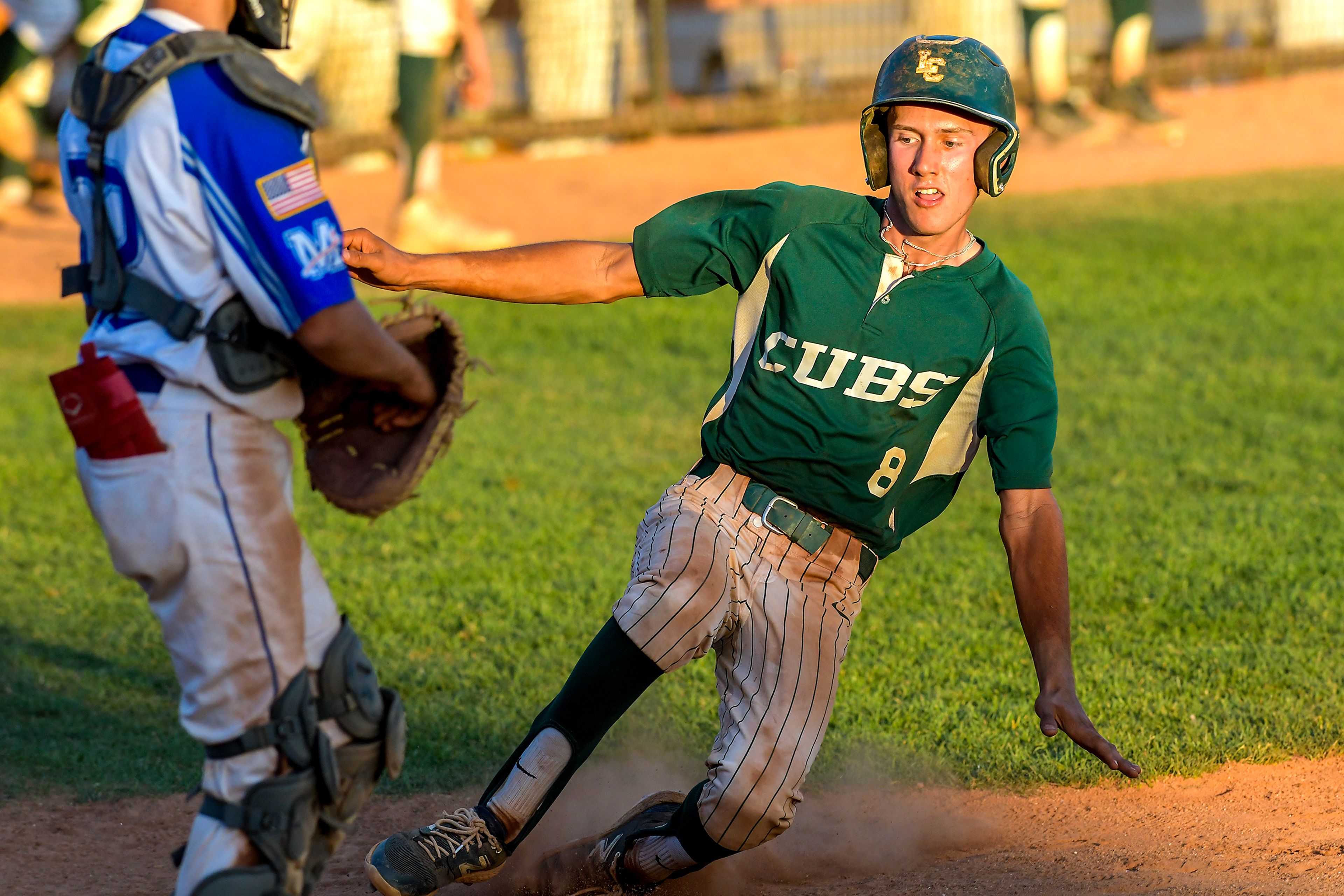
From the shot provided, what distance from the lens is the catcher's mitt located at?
3041 millimetres

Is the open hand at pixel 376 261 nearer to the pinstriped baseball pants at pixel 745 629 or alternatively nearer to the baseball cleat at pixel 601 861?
the pinstriped baseball pants at pixel 745 629

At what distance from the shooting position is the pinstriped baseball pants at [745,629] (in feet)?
11.2

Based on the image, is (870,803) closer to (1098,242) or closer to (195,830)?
(195,830)

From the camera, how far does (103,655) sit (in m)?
5.36

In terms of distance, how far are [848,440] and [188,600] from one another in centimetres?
153

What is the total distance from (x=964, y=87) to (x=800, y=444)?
88 cm

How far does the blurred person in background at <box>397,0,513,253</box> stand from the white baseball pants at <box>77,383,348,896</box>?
7431 mm

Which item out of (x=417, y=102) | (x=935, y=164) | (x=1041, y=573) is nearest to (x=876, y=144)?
(x=935, y=164)

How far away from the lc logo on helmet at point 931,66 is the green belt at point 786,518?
1.00 meters

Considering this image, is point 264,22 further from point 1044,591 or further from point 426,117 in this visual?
point 426,117

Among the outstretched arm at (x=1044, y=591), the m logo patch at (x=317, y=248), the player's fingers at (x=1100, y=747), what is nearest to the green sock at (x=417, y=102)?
the outstretched arm at (x=1044, y=591)

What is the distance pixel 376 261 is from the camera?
3203 millimetres

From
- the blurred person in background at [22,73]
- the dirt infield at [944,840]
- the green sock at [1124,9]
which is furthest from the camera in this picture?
the green sock at [1124,9]

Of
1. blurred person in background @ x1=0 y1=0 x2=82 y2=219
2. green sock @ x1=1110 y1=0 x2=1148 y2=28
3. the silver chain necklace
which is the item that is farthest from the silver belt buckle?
green sock @ x1=1110 y1=0 x2=1148 y2=28
